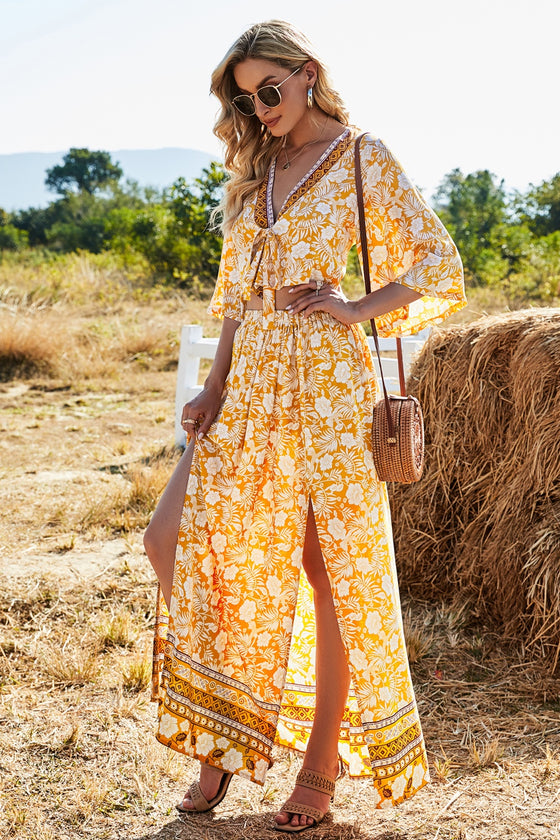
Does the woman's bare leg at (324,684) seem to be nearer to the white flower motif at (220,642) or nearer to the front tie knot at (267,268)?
the white flower motif at (220,642)

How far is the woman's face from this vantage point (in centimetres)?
228

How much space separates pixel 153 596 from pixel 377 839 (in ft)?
6.26

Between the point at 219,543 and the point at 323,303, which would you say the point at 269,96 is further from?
the point at 219,543

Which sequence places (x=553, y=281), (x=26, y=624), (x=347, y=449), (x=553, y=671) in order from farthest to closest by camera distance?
(x=553, y=281) → (x=26, y=624) → (x=553, y=671) → (x=347, y=449)

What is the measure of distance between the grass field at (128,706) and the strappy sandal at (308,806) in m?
0.05

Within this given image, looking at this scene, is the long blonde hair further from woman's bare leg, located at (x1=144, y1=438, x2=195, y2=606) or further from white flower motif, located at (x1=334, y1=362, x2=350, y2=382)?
woman's bare leg, located at (x1=144, y1=438, x2=195, y2=606)

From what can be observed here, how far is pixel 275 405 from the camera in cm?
232

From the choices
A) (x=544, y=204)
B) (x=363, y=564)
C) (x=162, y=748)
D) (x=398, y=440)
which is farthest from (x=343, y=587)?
(x=544, y=204)

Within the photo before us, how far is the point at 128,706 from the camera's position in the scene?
3.01 meters

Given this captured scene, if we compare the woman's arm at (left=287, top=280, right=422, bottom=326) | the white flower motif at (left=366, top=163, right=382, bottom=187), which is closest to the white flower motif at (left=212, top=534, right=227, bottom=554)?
the woman's arm at (left=287, top=280, right=422, bottom=326)

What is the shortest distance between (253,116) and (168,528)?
122 cm

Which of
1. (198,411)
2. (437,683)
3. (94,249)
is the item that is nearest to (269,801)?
(437,683)

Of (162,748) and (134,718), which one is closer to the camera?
(162,748)

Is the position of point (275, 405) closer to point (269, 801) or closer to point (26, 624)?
point (269, 801)
